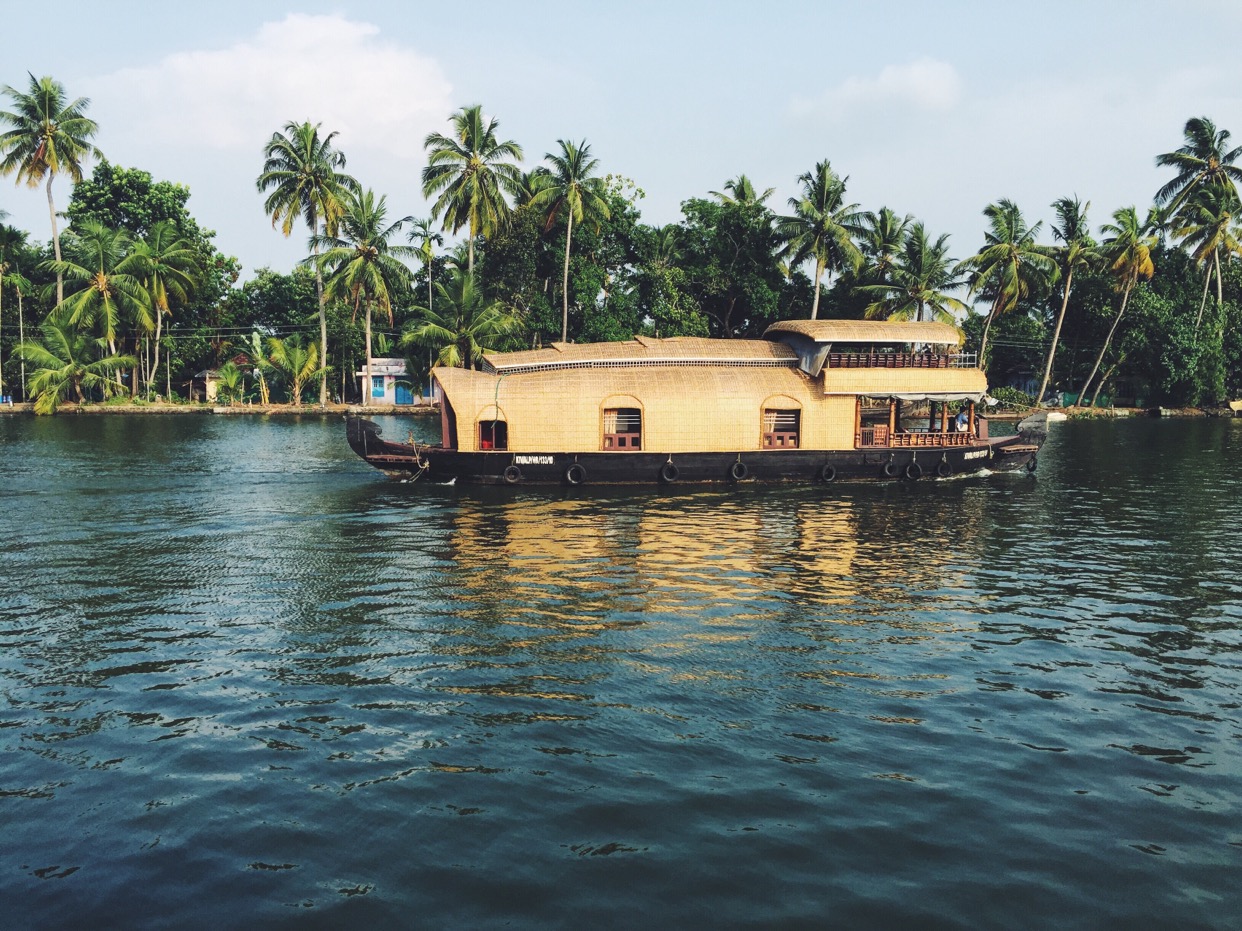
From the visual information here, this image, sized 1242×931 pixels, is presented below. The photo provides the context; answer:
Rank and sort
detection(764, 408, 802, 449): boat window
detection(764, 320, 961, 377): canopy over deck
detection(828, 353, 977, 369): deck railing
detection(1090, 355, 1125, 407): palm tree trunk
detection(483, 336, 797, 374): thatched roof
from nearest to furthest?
detection(483, 336, 797, 374): thatched roof, detection(764, 320, 961, 377): canopy over deck, detection(764, 408, 802, 449): boat window, detection(828, 353, 977, 369): deck railing, detection(1090, 355, 1125, 407): palm tree trunk

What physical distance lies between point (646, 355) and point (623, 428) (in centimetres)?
221

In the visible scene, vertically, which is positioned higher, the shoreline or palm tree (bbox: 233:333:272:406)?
palm tree (bbox: 233:333:272:406)

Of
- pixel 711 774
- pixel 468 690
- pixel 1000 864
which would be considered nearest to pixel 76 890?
pixel 468 690

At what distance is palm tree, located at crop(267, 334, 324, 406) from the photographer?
192ft

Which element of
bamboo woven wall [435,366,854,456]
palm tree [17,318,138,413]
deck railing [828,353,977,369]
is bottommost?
bamboo woven wall [435,366,854,456]

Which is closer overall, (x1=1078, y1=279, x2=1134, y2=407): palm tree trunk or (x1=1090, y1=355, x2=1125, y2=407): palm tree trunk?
(x1=1078, y1=279, x2=1134, y2=407): palm tree trunk

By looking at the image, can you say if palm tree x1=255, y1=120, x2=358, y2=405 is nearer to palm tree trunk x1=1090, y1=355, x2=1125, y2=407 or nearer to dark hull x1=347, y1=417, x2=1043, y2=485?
dark hull x1=347, y1=417, x2=1043, y2=485

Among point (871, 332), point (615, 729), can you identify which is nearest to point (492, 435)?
point (871, 332)

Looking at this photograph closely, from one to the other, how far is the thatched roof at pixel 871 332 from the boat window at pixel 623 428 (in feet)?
17.3

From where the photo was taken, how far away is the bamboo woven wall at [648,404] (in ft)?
77.0

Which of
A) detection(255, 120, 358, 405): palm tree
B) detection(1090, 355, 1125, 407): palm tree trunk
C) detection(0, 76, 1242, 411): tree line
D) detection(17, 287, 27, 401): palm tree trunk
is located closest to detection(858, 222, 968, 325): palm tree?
detection(0, 76, 1242, 411): tree line

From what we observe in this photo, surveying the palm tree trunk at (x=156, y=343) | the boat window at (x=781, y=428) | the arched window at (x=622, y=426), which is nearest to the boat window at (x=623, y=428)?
the arched window at (x=622, y=426)

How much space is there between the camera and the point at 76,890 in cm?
582

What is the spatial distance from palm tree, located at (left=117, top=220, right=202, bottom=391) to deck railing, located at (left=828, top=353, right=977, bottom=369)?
44.0 metres
